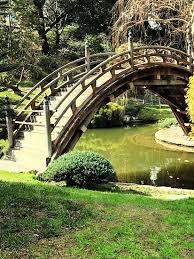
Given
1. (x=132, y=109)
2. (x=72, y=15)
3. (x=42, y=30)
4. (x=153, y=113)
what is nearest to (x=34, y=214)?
(x=132, y=109)

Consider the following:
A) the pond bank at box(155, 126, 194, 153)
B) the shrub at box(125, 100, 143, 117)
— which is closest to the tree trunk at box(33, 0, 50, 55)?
the shrub at box(125, 100, 143, 117)

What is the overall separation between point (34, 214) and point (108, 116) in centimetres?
2558

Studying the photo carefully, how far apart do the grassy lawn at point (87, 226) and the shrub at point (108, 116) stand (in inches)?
924

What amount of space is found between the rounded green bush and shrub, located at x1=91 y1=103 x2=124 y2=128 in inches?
820

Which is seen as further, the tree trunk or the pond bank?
the tree trunk

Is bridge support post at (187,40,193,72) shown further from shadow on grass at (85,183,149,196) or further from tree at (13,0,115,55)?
tree at (13,0,115,55)

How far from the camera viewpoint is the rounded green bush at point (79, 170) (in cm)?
1069

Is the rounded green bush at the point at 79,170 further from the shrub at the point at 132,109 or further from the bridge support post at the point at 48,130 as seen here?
the shrub at the point at 132,109

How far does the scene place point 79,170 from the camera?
10.7 m

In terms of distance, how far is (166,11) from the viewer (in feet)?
77.3

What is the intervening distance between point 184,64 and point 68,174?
12.0 m

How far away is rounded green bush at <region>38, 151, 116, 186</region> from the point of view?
10.7 metres

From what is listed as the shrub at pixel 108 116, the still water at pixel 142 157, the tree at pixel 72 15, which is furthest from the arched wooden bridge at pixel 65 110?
the tree at pixel 72 15

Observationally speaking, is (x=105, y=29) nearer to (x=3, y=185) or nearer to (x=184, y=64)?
(x=184, y=64)
